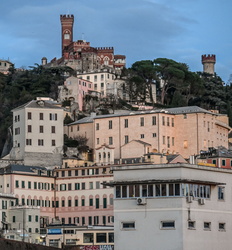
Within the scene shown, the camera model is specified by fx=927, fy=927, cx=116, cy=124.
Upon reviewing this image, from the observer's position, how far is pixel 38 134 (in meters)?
132

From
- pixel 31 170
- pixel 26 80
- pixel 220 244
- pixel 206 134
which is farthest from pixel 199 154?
pixel 220 244

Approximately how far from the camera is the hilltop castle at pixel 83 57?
172000mm

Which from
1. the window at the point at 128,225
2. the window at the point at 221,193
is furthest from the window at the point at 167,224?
the window at the point at 221,193

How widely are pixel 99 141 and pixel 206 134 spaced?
15.4 meters

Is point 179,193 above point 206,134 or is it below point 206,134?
below

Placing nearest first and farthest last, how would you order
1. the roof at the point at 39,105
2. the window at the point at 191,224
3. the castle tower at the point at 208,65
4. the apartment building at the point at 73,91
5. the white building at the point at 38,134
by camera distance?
the window at the point at 191,224 → the white building at the point at 38,134 → the roof at the point at 39,105 → the apartment building at the point at 73,91 → the castle tower at the point at 208,65

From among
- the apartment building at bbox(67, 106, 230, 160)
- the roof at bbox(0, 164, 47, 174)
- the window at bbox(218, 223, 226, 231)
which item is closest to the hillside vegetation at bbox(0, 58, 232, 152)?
the apartment building at bbox(67, 106, 230, 160)

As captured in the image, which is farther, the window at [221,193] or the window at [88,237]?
the window at [88,237]

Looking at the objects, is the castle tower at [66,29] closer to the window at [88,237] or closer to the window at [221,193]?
the window at [88,237]

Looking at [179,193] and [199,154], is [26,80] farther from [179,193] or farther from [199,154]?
[179,193]

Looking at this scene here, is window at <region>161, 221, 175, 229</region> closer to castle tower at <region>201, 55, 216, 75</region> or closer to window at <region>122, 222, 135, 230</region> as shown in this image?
window at <region>122, 222, 135, 230</region>

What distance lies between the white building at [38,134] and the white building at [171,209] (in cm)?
6327

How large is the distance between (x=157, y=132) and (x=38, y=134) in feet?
55.5

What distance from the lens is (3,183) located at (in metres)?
118
